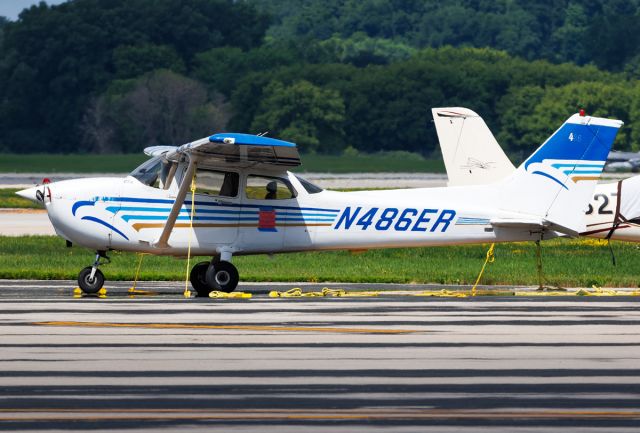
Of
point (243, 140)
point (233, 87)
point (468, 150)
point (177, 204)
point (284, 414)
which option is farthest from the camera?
point (233, 87)

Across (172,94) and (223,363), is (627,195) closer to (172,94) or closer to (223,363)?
(223,363)

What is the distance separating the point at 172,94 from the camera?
276 ft

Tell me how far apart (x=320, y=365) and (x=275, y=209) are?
661 centimetres

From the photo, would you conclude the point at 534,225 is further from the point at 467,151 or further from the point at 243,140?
the point at 467,151

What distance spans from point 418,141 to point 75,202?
72.7 m

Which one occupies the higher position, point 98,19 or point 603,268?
point 98,19

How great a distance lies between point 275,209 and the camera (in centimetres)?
1800

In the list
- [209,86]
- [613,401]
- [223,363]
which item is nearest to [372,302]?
[223,363]

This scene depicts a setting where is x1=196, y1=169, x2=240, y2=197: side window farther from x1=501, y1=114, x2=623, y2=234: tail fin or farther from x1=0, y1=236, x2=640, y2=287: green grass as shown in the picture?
x1=501, y1=114, x2=623, y2=234: tail fin

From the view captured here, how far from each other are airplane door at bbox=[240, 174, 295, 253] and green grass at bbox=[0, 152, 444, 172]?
4889 centimetres

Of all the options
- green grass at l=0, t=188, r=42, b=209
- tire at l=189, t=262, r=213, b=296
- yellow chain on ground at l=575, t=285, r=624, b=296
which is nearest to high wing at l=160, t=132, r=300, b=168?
tire at l=189, t=262, r=213, b=296

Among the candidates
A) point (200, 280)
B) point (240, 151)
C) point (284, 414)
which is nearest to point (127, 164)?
point (200, 280)

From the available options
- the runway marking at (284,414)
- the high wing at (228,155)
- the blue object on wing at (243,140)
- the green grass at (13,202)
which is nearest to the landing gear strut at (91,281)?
the high wing at (228,155)

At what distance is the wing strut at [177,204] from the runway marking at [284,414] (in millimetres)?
8112
